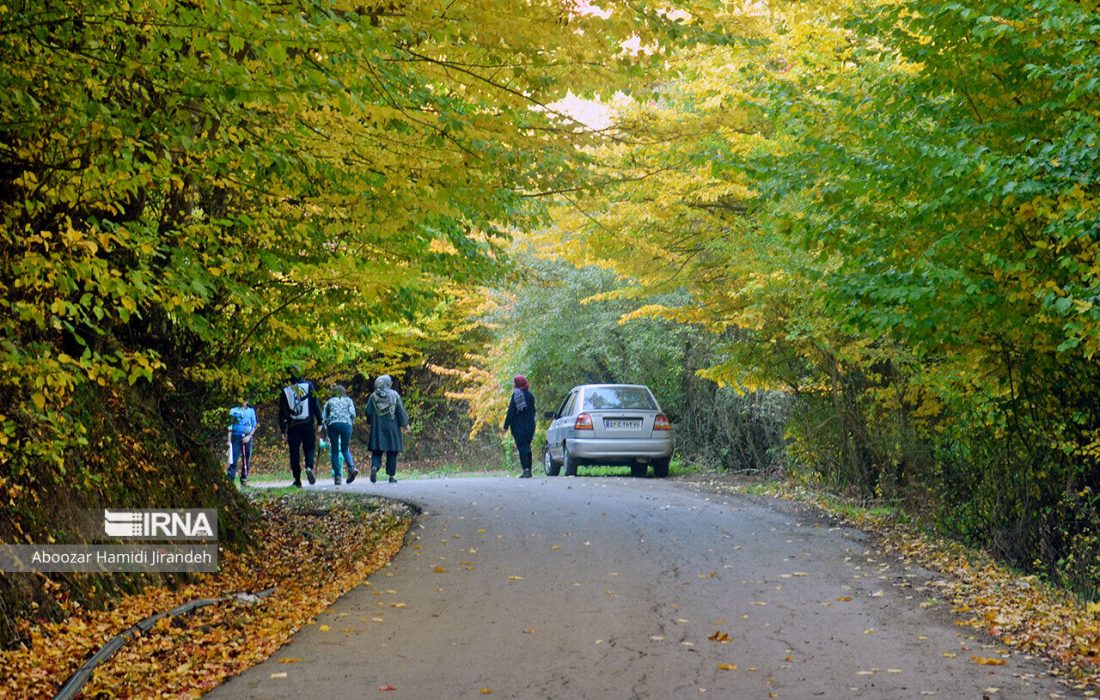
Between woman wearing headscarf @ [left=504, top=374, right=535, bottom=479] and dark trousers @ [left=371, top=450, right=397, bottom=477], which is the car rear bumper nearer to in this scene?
woman wearing headscarf @ [left=504, top=374, right=535, bottom=479]

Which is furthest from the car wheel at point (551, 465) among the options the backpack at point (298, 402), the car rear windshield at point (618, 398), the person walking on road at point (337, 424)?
the backpack at point (298, 402)

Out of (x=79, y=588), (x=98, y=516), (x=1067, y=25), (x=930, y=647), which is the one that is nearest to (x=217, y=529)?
(x=98, y=516)

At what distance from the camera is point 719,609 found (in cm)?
830

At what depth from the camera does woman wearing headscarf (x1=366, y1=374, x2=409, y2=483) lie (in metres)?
20.7

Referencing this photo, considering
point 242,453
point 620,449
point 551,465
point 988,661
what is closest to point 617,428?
point 620,449

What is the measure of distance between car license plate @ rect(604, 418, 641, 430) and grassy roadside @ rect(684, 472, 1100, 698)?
25.7 ft

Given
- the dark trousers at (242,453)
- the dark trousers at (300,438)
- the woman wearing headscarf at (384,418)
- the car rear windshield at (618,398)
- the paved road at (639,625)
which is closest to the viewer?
the paved road at (639,625)

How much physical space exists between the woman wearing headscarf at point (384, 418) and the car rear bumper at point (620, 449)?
3.37 m

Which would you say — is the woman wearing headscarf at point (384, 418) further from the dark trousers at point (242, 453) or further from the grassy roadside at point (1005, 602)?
the grassy roadside at point (1005, 602)

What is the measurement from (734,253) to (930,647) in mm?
8095

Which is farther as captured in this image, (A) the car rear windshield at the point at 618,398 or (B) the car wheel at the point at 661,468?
(B) the car wheel at the point at 661,468

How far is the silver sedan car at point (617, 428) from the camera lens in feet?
69.7

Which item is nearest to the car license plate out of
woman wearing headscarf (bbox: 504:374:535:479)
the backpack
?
woman wearing headscarf (bbox: 504:374:535:479)

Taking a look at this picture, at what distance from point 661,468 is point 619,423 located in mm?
1541
